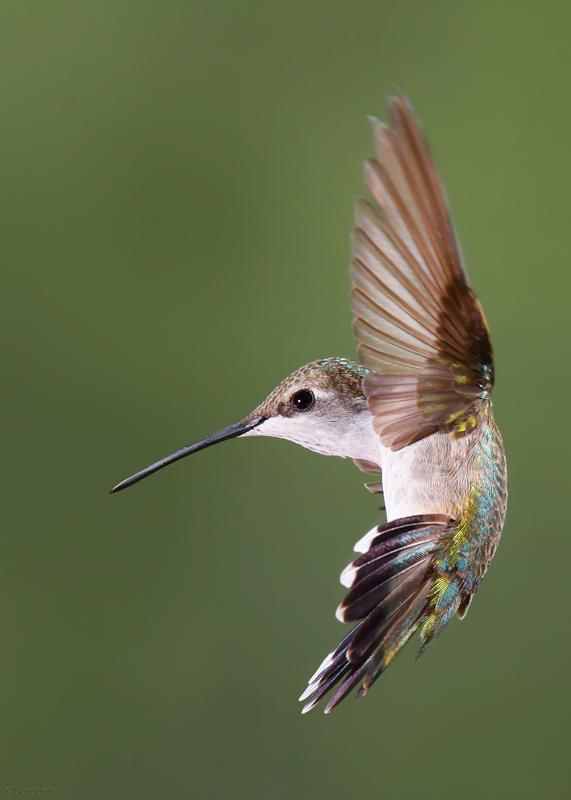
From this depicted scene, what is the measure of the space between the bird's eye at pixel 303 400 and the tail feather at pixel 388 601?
0.39ft

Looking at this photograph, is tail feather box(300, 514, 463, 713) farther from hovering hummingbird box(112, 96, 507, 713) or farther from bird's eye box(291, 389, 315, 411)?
bird's eye box(291, 389, 315, 411)

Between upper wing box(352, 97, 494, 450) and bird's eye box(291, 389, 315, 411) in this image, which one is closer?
upper wing box(352, 97, 494, 450)

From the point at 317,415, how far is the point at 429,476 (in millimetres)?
97

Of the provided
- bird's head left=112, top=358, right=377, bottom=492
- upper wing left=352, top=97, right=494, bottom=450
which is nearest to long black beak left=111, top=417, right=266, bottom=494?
bird's head left=112, top=358, right=377, bottom=492

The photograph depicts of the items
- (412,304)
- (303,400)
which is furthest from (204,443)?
(412,304)

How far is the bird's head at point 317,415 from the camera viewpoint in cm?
83

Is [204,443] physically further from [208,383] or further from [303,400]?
[208,383]

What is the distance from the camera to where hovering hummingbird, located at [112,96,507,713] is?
0.62 meters

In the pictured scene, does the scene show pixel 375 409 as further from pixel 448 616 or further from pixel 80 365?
pixel 80 365

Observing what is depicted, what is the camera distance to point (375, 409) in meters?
0.72

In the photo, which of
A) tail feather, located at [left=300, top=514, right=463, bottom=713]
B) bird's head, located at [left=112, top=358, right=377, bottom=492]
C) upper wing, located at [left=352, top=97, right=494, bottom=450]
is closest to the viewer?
upper wing, located at [left=352, top=97, right=494, bottom=450]

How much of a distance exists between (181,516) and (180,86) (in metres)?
0.87

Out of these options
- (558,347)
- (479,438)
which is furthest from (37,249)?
(479,438)

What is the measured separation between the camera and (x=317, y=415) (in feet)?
2.73
